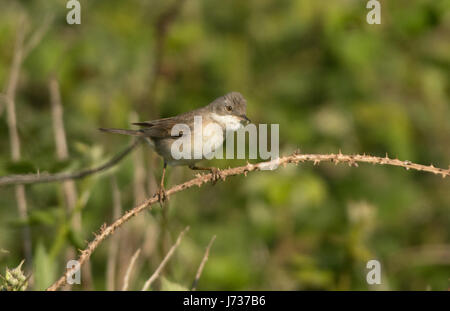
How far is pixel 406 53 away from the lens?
263 inches

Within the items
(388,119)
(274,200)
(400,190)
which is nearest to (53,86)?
(274,200)

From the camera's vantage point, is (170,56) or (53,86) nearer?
(53,86)

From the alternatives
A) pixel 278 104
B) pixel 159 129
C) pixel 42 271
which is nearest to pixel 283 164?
pixel 42 271

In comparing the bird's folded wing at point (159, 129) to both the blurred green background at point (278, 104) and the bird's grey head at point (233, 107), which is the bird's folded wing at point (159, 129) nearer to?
the bird's grey head at point (233, 107)

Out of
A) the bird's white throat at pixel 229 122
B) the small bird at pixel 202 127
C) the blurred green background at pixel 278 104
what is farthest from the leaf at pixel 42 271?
the blurred green background at pixel 278 104

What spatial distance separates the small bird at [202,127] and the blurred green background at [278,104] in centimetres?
78

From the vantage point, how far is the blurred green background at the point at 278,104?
5.46 metres

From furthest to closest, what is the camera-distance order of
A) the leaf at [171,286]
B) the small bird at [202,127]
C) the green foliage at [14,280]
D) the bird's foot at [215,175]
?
the small bird at [202,127], the bird's foot at [215,175], the leaf at [171,286], the green foliage at [14,280]

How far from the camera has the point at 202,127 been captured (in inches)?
151

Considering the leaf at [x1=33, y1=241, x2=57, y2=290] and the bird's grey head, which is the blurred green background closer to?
the bird's grey head

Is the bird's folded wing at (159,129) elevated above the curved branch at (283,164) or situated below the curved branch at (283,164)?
above

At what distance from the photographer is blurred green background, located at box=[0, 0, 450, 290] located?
5465 millimetres

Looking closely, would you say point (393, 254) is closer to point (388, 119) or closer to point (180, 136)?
point (388, 119)
